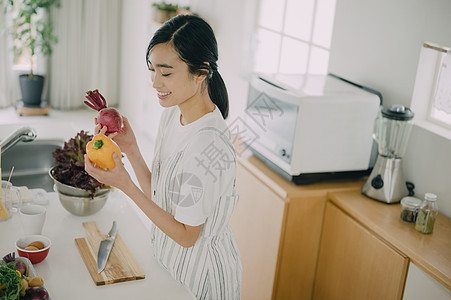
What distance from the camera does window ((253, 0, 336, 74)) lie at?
128 inches

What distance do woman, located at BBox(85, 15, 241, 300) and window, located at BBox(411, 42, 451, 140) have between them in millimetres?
1095

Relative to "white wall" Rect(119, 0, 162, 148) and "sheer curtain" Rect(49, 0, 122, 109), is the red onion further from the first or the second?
"sheer curtain" Rect(49, 0, 122, 109)

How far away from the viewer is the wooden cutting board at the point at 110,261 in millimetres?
1640

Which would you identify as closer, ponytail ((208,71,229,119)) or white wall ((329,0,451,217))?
ponytail ((208,71,229,119))

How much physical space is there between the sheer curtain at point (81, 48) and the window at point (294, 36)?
2552 millimetres

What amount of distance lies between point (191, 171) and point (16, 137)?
0.72 m

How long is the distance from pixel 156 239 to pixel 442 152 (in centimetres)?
130

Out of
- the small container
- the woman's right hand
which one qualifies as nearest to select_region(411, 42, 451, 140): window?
the small container

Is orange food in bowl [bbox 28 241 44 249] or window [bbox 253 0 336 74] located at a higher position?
window [bbox 253 0 336 74]

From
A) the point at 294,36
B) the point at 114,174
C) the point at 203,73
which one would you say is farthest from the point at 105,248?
the point at 294,36

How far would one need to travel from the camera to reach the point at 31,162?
2.86 metres

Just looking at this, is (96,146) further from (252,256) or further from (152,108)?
(152,108)

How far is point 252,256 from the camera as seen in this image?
274 centimetres

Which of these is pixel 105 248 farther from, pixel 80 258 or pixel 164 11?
pixel 164 11
